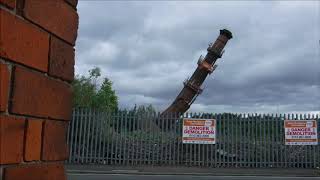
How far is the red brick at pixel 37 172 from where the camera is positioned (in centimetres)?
146

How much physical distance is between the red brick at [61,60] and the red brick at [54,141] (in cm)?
18

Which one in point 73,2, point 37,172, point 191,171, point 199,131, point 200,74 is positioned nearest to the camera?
point 37,172

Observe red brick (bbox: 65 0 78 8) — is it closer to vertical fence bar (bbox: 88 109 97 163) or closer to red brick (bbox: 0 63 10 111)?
red brick (bbox: 0 63 10 111)

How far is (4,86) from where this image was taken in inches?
55.2

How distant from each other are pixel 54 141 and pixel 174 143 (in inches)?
815

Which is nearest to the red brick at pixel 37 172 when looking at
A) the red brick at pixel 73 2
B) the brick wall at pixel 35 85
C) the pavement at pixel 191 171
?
the brick wall at pixel 35 85

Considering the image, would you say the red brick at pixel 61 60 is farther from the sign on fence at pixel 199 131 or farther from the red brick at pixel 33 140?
the sign on fence at pixel 199 131

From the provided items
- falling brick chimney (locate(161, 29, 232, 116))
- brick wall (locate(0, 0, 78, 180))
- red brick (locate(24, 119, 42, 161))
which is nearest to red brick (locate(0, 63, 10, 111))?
brick wall (locate(0, 0, 78, 180))

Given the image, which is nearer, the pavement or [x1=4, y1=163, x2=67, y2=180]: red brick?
[x1=4, y1=163, x2=67, y2=180]: red brick

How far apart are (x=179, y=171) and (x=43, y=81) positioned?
18.7m

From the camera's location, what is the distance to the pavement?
19.2 m

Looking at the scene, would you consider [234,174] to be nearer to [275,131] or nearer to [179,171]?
[179,171]

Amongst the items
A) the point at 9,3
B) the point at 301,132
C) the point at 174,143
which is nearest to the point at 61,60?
the point at 9,3

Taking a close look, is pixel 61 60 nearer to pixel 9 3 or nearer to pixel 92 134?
pixel 9 3
